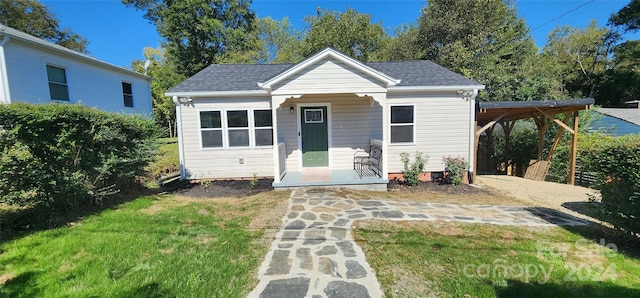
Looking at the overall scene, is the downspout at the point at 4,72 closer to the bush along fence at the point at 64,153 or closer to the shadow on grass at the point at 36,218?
the bush along fence at the point at 64,153

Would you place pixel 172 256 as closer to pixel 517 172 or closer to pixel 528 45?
pixel 517 172

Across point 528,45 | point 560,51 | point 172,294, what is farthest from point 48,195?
point 560,51

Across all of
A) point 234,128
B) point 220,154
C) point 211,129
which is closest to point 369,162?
point 234,128

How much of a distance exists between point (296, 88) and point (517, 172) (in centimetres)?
999

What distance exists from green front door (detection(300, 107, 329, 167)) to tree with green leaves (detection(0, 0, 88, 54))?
24765 mm

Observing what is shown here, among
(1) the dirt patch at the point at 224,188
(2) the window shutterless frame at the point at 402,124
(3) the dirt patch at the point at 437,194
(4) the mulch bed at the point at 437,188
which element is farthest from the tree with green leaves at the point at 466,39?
(1) the dirt patch at the point at 224,188

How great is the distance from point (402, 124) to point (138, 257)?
23.3 ft

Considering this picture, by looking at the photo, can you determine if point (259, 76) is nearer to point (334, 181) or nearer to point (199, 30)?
point (334, 181)

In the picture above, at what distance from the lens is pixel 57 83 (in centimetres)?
1065

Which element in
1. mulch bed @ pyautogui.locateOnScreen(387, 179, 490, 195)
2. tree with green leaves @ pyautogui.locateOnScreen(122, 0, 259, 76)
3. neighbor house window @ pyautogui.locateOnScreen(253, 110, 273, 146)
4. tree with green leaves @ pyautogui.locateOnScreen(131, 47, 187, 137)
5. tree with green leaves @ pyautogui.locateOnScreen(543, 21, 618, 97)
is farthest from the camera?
tree with green leaves @ pyautogui.locateOnScreen(543, 21, 618, 97)

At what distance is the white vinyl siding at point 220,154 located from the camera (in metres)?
7.88

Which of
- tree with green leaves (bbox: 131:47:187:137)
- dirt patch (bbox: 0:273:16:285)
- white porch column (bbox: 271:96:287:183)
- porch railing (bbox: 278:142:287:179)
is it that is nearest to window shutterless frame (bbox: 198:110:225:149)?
porch railing (bbox: 278:142:287:179)

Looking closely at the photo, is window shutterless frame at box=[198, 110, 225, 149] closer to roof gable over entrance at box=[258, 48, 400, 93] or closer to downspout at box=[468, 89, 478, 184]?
roof gable over entrance at box=[258, 48, 400, 93]

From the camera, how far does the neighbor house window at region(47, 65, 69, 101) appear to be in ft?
34.0
